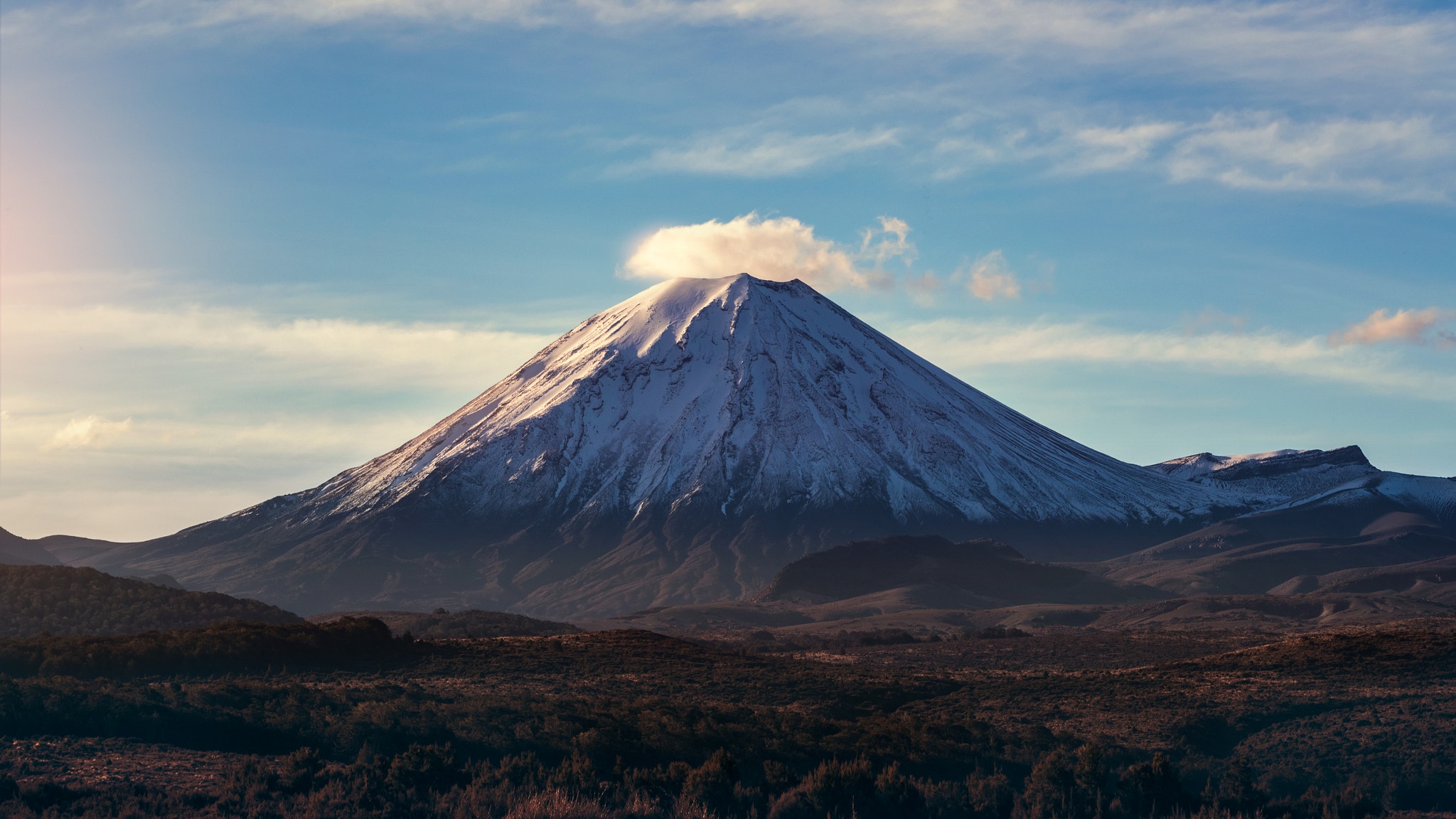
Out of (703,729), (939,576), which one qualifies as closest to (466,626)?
(703,729)

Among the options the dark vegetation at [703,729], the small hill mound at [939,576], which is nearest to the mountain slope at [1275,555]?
the small hill mound at [939,576]

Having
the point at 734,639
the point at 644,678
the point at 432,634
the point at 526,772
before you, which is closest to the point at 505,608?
the point at 734,639

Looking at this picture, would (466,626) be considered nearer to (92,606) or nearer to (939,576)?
(92,606)

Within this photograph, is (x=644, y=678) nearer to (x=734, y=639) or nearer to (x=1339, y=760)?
(x=1339, y=760)

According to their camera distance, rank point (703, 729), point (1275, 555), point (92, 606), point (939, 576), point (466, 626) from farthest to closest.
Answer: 1. point (1275, 555)
2. point (939, 576)
3. point (466, 626)
4. point (92, 606)
5. point (703, 729)

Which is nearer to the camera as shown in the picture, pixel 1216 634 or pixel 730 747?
pixel 730 747

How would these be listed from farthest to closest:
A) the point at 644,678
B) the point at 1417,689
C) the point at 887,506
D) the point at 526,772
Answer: the point at 887,506 → the point at 644,678 → the point at 1417,689 → the point at 526,772
